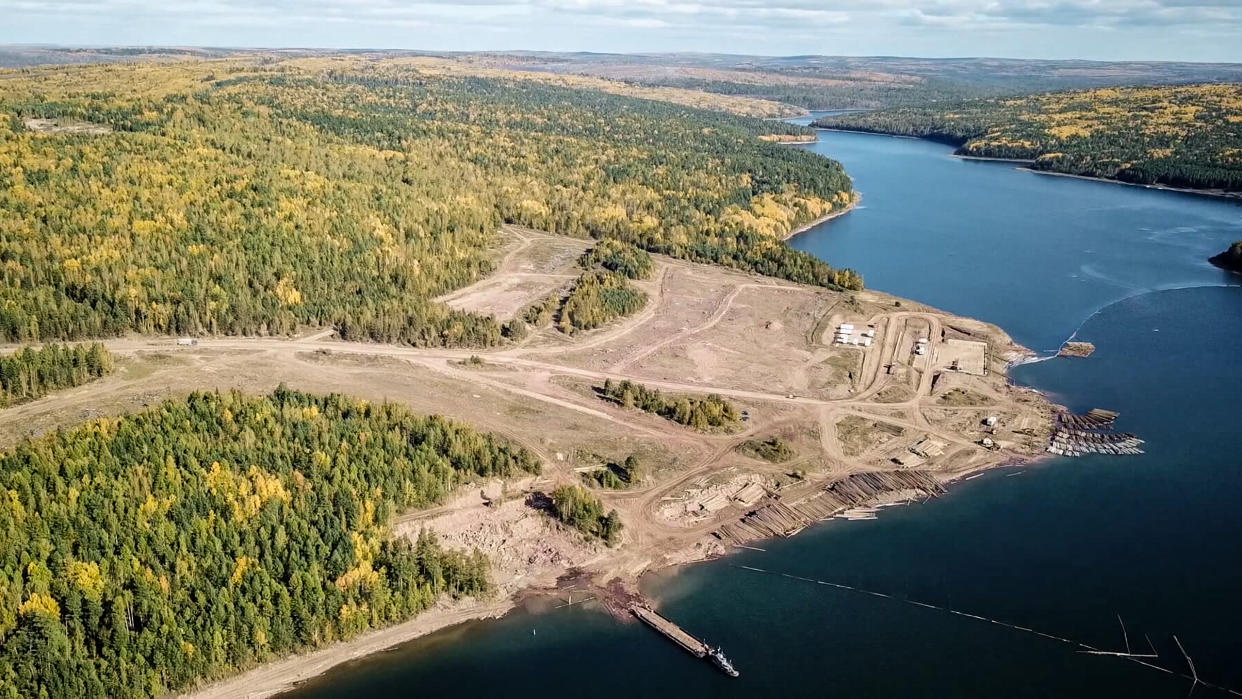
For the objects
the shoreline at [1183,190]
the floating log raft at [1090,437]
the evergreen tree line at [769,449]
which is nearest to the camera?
the evergreen tree line at [769,449]

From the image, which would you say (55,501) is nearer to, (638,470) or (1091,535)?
(638,470)

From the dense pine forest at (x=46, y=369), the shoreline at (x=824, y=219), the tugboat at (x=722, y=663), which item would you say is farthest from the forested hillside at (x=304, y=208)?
the tugboat at (x=722, y=663)

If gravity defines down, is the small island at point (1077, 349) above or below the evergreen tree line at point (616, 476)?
above

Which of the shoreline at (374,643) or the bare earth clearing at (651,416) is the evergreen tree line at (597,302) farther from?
the shoreline at (374,643)

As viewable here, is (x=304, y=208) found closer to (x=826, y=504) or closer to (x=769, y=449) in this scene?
(x=769, y=449)

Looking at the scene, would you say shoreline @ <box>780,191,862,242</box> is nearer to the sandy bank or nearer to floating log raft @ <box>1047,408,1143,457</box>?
floating log raft @ <box>1047,408,1143,457</box>

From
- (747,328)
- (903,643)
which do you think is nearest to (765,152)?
(747,328)
